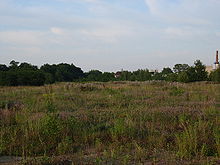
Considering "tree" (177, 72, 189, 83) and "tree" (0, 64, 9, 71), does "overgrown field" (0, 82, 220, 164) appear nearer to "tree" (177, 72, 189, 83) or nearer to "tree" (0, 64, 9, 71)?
"tree" (177, 72, 189, 83)

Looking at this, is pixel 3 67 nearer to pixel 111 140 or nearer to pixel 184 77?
pixel 184 77

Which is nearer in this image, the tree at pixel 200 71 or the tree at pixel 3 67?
the tree at pixel 200 71

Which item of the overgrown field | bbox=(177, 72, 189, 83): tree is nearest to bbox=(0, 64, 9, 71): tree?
bbox=(177, 72, 189, 83): tree

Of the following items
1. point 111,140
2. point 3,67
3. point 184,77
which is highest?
point 3,67

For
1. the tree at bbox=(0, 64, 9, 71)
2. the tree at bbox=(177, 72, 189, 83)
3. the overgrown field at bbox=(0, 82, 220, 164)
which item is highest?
the tree at bbox=(0, 64, 9, 71)

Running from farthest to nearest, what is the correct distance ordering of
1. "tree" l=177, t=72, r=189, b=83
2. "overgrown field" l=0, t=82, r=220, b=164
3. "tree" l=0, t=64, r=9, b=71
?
"tree" l=0, t=64, r=9, b=71, "tree" l=177, t=72, r=189, b=83, "overgrown field" l=0, t=82, r=220, b=164

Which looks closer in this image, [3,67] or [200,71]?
[200,71]

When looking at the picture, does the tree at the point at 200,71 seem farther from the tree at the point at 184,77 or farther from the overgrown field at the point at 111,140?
the overgrown field at the point at 111,140

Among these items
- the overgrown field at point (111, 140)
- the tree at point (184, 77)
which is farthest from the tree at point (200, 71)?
the overgrown field at point (111, 140)

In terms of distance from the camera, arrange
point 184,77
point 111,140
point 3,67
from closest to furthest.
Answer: point 111,140, point 184,77, point 3,67

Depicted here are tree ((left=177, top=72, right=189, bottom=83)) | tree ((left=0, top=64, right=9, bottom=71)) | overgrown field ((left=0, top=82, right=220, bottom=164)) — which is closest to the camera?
overgrown field ((left=0, top=82, right=220, bottom=164))

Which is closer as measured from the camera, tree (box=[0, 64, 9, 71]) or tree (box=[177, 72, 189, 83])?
tree (box=[177, 72, 189, 83])

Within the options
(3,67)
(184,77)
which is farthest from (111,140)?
(3,67)

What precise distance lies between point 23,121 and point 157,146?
4.04 meters
